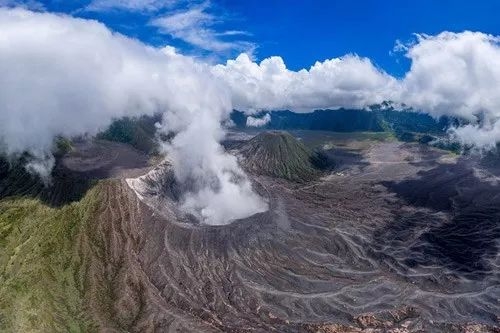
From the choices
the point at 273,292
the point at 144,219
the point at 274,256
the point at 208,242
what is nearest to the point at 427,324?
the point at 273,292

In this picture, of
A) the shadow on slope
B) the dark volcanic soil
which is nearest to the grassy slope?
the dark volcanic soil

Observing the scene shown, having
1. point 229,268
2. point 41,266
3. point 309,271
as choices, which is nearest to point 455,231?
point 309,271

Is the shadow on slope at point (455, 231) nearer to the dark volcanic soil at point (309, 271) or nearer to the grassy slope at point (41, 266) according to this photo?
the dark volcanic soil at point (309, 271)

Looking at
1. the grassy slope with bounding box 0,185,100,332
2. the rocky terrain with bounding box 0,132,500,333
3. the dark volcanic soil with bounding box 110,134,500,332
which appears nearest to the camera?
the grassy slope with bounding box 0,185,100,332

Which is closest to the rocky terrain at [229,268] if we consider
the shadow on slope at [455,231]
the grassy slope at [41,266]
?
the grassy slope at [41,266]

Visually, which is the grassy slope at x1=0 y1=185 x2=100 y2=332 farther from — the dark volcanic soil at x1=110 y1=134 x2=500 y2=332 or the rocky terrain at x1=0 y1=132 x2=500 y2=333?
the dark volcanic soil at x1=110 y1=134 x2=500 y2=332

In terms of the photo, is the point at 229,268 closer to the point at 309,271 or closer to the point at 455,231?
the point at 309,271
